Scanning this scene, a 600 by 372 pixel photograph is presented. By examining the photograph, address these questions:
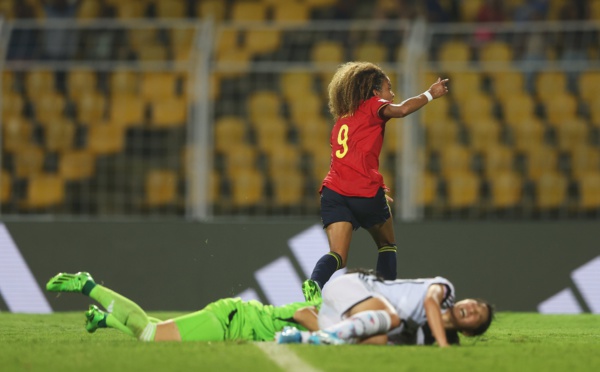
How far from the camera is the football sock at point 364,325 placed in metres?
6.15

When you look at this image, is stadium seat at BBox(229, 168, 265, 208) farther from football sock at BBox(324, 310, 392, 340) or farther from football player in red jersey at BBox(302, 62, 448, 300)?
football sock at BBox(324, 310, 392, 340)

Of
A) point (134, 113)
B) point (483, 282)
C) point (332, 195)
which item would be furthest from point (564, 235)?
point (134, 113)

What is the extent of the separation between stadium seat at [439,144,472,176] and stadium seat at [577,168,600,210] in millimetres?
1070

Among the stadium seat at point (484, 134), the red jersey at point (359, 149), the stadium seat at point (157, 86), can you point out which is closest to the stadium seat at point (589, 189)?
the stadium seat at point (484, 134)

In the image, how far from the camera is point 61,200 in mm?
11047

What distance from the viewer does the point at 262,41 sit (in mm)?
13016

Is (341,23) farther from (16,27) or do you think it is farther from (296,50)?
(16,27)

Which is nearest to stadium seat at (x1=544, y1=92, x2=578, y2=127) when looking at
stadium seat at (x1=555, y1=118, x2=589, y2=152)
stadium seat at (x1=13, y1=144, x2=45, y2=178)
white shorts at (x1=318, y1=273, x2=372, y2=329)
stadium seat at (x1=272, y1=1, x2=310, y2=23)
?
stadium seat at (x1=555, y1=118, x2=589, y2=152)

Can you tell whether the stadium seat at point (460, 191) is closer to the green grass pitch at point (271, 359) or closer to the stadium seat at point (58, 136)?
the green grass pitch at point (271, 359)

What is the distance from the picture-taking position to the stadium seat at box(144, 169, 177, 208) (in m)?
10.9

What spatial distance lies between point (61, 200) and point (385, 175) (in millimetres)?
3111

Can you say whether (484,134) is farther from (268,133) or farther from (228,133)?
(228,133)

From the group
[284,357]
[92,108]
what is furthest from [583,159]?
[284,357]

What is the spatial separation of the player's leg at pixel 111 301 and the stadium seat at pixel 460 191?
16.2 feet
